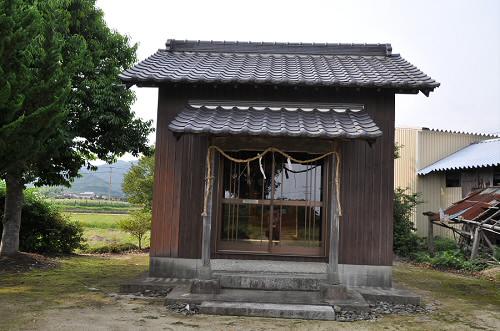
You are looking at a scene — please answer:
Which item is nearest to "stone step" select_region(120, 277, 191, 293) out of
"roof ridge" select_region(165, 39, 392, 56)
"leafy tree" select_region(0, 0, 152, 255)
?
"leafy tree" select_region(0, 0, 152, 255)

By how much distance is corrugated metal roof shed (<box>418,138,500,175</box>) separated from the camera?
16.7 m

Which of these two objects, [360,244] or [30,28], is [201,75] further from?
[360,244]

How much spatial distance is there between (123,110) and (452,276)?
9.45 meters

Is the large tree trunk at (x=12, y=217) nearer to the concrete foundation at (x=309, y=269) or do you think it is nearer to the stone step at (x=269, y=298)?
the concrete foundation at (x=309, y=269)

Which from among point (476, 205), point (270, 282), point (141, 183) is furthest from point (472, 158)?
point (141, 183)

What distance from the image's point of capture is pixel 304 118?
25.6ft

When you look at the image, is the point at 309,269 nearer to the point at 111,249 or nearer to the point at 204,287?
the point at 204,287

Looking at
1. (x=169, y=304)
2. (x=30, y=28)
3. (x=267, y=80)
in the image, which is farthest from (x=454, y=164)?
(x=30, y=28)

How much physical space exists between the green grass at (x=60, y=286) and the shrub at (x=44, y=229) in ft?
4.83

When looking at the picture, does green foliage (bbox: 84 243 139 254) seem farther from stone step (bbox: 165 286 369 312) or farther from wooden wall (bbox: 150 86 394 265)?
stone step (bbox: 165 286 369 312)

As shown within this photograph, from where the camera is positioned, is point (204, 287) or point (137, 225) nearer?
point (204, 287)

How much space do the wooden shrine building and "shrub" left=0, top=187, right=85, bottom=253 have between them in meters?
6.44

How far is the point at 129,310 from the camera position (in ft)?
21.9

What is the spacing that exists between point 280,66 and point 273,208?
9.68 feet
